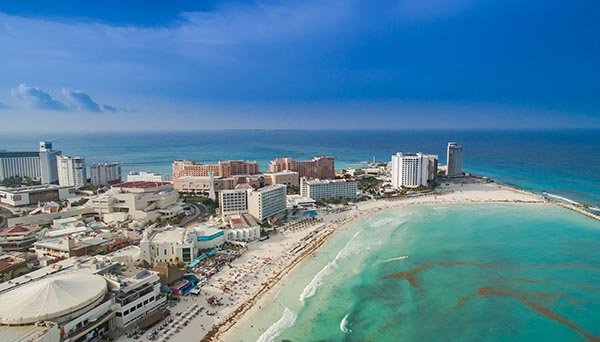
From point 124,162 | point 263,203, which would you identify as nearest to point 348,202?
point 263,203

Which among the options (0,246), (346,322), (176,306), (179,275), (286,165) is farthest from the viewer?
(286,165)

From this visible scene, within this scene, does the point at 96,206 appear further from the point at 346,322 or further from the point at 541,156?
the point at 541,156

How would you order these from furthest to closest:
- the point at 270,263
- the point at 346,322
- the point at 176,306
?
1. the point at 270,263
2. the point at 176,306
3. the point at 346,322

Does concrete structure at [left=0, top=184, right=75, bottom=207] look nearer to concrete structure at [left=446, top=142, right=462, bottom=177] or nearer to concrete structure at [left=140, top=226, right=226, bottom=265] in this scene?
concrete structure at [left=140, top=226, right=226, bottom=265]

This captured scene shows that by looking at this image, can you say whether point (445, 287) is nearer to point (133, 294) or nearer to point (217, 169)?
point (133, 294)

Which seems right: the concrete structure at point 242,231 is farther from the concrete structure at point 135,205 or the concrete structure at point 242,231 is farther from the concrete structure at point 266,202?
the concrete structure at point 135,205

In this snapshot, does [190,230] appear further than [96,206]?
No
